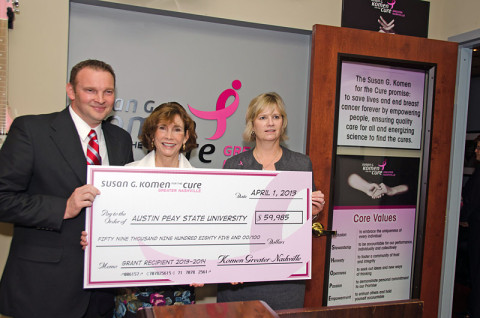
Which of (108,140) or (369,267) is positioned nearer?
(108,140)

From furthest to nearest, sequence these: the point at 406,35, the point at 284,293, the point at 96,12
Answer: the point at 406,35
the point at 96,12
the point at 284,293

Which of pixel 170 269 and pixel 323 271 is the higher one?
pixel 170 269

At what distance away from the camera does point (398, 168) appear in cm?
296

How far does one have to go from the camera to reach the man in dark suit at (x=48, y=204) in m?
1.65

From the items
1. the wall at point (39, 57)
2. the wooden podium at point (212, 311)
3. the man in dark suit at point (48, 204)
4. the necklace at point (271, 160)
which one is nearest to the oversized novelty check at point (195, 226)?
the man in dark suit at point (48, 204)

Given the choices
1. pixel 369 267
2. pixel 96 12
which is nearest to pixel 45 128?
pixel 96 12

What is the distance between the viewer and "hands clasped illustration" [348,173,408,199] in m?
2.86

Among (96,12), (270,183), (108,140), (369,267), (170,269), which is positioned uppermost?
(96,12)

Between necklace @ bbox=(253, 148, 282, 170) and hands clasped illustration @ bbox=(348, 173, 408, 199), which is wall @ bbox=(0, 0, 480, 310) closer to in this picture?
necklace @ bbox=(253, 148, 282, 170)

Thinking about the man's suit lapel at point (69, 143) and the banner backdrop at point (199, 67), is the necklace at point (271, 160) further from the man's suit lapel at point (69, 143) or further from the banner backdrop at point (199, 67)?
the man's suit lapel at point (69, 143)

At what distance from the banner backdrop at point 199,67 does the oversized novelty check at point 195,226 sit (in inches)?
36.6

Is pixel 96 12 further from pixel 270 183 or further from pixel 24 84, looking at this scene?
pixel 270 183

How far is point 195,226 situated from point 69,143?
72 centimetres

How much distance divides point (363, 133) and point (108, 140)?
1.87m
